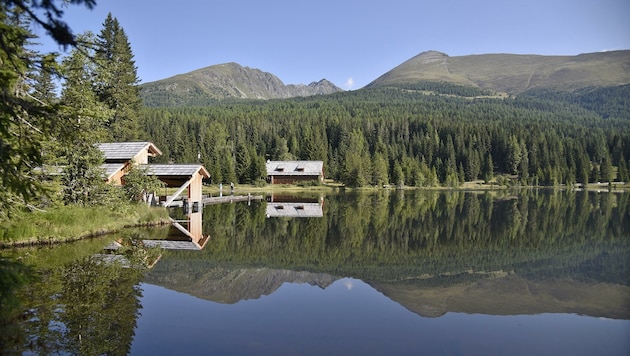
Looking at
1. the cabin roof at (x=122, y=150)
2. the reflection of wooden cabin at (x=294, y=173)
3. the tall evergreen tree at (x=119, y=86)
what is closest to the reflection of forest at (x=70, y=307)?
the cabin roof at (x=122, y=150)

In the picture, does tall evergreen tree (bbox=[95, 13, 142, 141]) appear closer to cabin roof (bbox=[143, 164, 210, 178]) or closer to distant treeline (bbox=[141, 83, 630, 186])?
cabin roof (bbox=[143, 164, 210, 178])

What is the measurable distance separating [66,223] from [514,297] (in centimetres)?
1759

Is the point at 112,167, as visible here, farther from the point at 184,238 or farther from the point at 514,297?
the point at 514,297

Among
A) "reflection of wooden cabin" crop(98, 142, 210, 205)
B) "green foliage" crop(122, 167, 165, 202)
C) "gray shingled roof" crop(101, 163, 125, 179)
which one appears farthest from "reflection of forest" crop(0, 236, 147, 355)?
"reflection of wooden cabin" crop(98, 142, 210, 205)

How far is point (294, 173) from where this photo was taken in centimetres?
9325

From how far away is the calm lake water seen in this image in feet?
28.9

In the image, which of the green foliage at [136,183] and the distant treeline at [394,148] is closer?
the green foliage at [136,183]

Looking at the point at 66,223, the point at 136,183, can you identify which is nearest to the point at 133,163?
the point at 136,183

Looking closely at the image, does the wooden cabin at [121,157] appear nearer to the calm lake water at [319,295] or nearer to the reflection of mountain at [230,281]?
the calm lake water at [319,295]

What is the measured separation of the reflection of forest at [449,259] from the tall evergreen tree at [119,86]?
65.8 ft

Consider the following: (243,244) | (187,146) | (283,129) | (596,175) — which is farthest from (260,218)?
(596,175)

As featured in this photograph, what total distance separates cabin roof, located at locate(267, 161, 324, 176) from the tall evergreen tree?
43.9 meters

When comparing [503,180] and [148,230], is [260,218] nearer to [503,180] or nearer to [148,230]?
[148,230]

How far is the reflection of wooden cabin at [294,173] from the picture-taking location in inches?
3661
